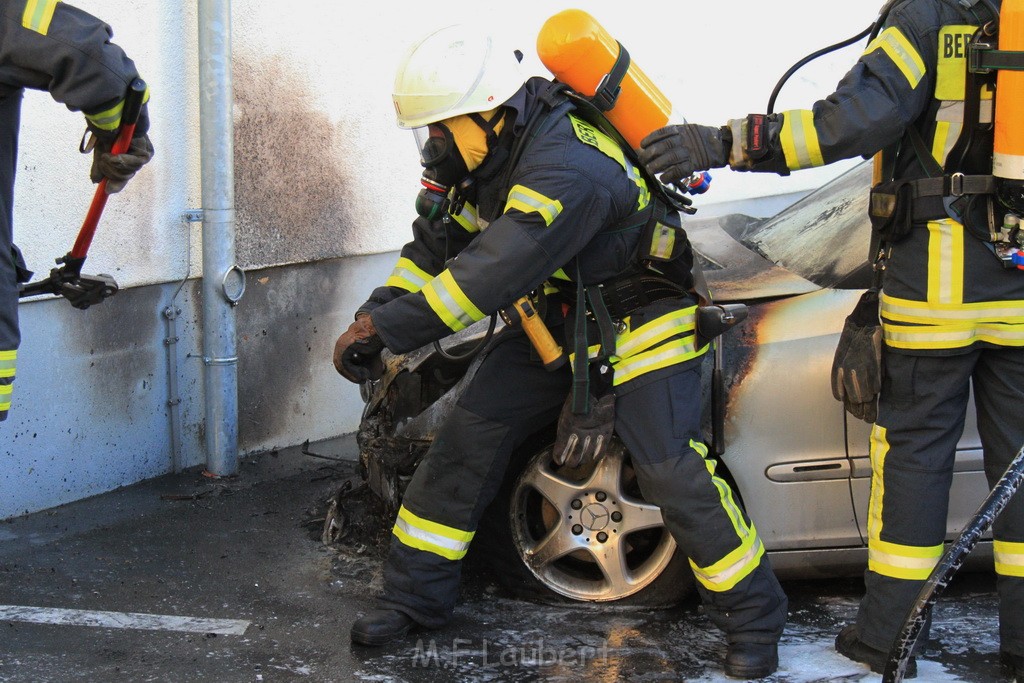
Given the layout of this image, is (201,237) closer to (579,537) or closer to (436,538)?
(436,538)

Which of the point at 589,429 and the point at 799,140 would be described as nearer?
the point at 799,140

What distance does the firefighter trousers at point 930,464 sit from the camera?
3316 millimetres

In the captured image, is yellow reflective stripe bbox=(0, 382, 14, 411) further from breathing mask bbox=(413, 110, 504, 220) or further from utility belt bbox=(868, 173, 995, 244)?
utility belt bbox=(868, 173, 995, 244)

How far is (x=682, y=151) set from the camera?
3113 millimetres

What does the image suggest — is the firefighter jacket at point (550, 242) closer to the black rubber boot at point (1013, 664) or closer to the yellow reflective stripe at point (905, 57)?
the yellow reflective stripe at point (905, 57)

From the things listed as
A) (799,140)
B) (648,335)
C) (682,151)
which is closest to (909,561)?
(648,335)

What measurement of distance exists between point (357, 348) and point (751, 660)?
4.63ft

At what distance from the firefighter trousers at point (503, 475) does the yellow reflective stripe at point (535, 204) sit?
0.57m

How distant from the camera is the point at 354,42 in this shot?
5.74 metres

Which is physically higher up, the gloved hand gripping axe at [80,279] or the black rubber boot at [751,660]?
the gloved hand gripping axe at [80,279]

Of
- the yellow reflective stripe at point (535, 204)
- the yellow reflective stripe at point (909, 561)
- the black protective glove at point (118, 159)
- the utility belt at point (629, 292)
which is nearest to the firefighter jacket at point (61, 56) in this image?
the black protective glove at point (118, 159)

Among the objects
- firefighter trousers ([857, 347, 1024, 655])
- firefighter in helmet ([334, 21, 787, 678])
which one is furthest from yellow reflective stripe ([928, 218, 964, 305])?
firefighter in helmet ([334, 21, 787, 678])

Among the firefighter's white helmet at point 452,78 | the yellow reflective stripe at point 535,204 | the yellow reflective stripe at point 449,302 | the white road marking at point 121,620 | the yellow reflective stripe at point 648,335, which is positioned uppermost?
the firefighter's white helmet at point 452,78

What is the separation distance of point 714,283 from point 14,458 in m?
2.67
